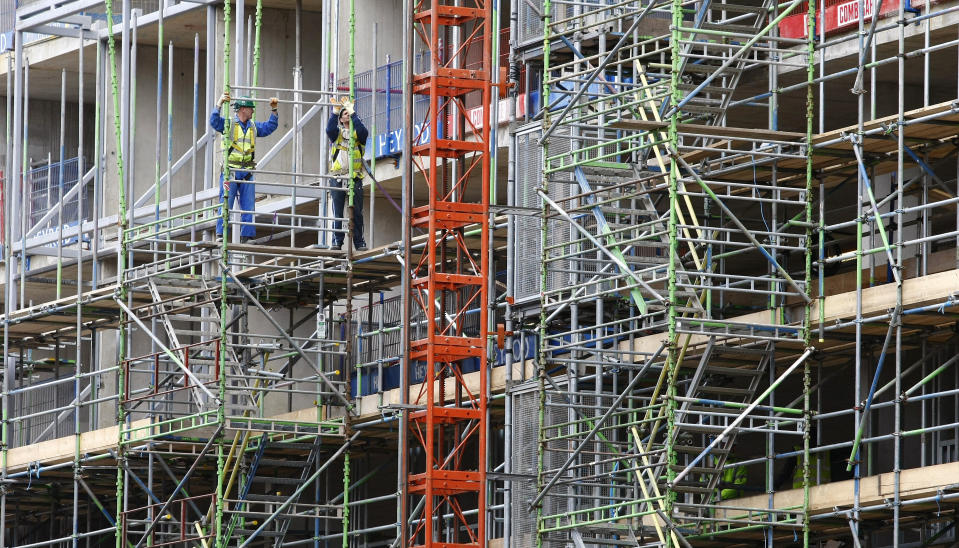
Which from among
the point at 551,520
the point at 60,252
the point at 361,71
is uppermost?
the point at 361,71

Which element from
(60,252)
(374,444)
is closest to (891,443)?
(374,444)

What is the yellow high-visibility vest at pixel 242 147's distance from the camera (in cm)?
4222

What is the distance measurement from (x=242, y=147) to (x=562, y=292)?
780 centimetres

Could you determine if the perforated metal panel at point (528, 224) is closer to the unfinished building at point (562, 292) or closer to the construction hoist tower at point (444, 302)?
the unfinished building at point (562, 292)

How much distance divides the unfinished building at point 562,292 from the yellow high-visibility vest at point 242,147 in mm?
246

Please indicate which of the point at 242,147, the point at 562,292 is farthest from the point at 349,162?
the point at 562,292

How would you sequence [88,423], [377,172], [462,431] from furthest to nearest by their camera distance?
[88,423]
[377,172]
[462,431]

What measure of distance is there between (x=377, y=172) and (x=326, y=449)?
215 inches

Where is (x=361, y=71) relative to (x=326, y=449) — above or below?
above

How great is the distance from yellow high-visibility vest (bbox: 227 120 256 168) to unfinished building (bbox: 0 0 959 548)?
246 mm

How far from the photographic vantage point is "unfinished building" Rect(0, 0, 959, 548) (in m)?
34.1

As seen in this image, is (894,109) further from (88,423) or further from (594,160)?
(88,423)

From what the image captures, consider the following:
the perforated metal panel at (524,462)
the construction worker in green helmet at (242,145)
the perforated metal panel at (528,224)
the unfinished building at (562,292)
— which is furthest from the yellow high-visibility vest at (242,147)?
the perforated metal panel at (524,462)

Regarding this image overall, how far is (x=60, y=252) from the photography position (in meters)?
49.4
